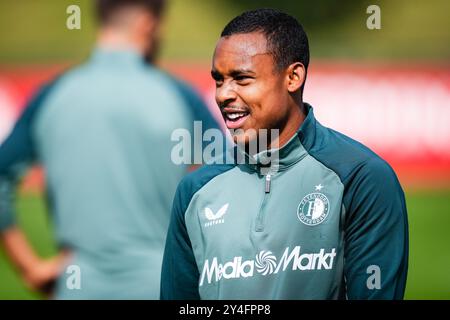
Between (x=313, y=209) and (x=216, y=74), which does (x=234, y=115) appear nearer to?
(x=216, y=74)

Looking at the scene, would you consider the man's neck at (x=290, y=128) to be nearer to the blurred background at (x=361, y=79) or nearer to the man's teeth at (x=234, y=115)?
the man's teeth at (x=234, y=115)

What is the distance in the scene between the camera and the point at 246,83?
6.73ft

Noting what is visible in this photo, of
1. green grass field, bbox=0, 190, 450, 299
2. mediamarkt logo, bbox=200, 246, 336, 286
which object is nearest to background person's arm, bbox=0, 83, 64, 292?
green grass field, bbox=0, 190, 450, 299

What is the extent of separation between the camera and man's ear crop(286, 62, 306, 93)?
6.91 ft

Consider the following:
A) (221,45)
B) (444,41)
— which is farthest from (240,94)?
(444,41)

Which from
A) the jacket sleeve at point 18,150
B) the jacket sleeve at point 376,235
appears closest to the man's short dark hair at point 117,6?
the jacket sleeve at point 18,150

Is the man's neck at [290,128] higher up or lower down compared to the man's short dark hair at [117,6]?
lower down

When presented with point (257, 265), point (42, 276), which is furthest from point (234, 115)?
point (42, 276)

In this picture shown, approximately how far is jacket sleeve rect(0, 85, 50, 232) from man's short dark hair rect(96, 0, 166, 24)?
36 centimetres

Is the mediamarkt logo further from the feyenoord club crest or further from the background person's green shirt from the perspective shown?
the background person's green shirt

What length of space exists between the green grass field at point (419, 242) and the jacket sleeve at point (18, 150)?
3.06 feet

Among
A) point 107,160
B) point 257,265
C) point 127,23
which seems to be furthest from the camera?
point 127,23

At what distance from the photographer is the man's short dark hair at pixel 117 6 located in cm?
335

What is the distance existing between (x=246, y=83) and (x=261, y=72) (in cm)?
5
